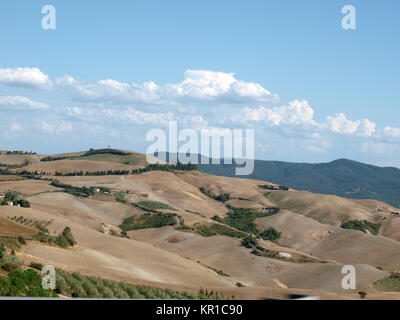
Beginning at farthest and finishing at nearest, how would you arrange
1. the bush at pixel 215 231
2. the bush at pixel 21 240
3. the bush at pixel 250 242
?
the bush at pixel 215 231
the bush at pixel 250 242
the bush at pixel 21 240

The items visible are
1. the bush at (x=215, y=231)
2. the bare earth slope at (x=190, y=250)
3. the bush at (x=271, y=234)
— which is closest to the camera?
the bare earth slope at (x=190, y=250)

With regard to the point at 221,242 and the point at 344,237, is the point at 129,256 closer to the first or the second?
the point at 221,242

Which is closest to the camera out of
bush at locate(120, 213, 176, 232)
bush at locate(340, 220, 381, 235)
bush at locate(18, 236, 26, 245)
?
bush at locate(18, 236, 26, 245)

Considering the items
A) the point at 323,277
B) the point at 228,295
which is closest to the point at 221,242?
the point at 323,277

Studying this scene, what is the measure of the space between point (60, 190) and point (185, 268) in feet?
361

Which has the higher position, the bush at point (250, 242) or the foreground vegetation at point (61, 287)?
the foreground vegetation at point (61, 287)

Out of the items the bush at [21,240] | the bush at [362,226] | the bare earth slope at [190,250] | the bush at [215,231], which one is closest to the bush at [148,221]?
the bare earth slope at [190,250]

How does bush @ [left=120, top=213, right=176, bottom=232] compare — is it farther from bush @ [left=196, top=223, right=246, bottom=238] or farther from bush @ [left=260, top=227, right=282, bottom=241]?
bush @ [left=260, top=227, right=282, bottom=241]

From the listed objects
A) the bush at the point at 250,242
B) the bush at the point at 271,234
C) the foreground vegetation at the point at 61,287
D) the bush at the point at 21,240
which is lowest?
the bush at the point at 271,234

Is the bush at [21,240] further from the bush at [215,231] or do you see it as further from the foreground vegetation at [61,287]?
the bush at [215,231]

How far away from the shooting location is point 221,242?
430 feet

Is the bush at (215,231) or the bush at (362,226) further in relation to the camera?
the bush at (362,226)

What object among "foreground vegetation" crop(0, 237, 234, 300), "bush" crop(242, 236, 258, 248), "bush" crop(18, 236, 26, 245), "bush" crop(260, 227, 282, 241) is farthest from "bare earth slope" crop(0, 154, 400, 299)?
"foreground vegetation" crop(0, 237, 234, 300)

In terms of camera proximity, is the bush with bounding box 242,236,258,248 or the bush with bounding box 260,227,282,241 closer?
the bush with bounding box 242,236,258,248
